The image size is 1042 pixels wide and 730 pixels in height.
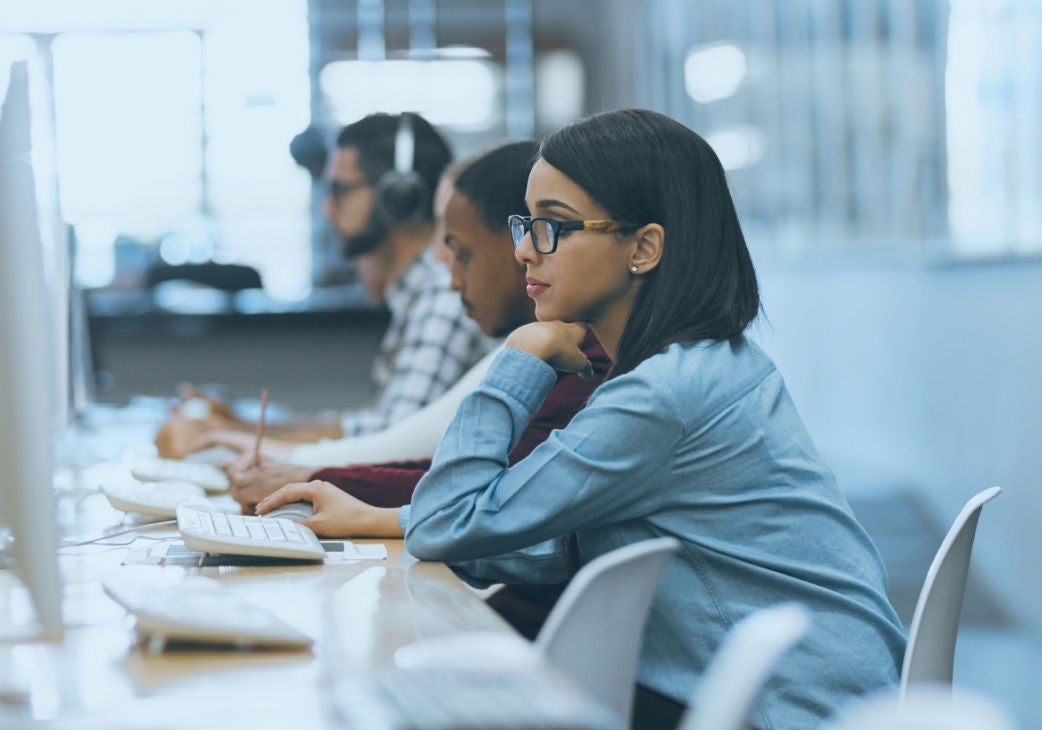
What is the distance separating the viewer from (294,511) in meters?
1.76

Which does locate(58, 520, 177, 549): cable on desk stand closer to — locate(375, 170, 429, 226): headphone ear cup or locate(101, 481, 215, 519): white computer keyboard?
locate(101, 481, 215, 519): white computer keyboard

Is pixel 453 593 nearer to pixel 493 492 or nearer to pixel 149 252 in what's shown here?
pixel 493 492

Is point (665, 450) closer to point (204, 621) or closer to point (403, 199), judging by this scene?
point (204, 621)

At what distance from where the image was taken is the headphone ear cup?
3287 mm

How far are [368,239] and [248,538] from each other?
1.98 meters

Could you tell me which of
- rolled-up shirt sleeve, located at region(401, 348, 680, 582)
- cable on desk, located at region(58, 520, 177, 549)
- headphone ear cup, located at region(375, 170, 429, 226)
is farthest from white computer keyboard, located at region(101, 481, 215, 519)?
headphone ear cup, located at region(375, 170, 429, 226)

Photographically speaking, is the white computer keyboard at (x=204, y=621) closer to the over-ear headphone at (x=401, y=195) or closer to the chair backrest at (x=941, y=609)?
the chair backrest at (x=941, y=609)

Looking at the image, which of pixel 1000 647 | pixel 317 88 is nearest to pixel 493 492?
pixel 1000 647

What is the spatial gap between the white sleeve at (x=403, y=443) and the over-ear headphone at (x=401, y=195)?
0.94m

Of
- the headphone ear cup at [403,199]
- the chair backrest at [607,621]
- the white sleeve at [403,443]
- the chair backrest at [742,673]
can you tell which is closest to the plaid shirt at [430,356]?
the headphone ear cup at [403,199]

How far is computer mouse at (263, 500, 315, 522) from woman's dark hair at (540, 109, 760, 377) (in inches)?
19.1

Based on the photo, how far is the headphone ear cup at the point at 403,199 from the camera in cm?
329

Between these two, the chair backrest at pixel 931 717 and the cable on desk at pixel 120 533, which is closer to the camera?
the chair backrest at pixel 931 717

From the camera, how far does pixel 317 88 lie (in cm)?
823
